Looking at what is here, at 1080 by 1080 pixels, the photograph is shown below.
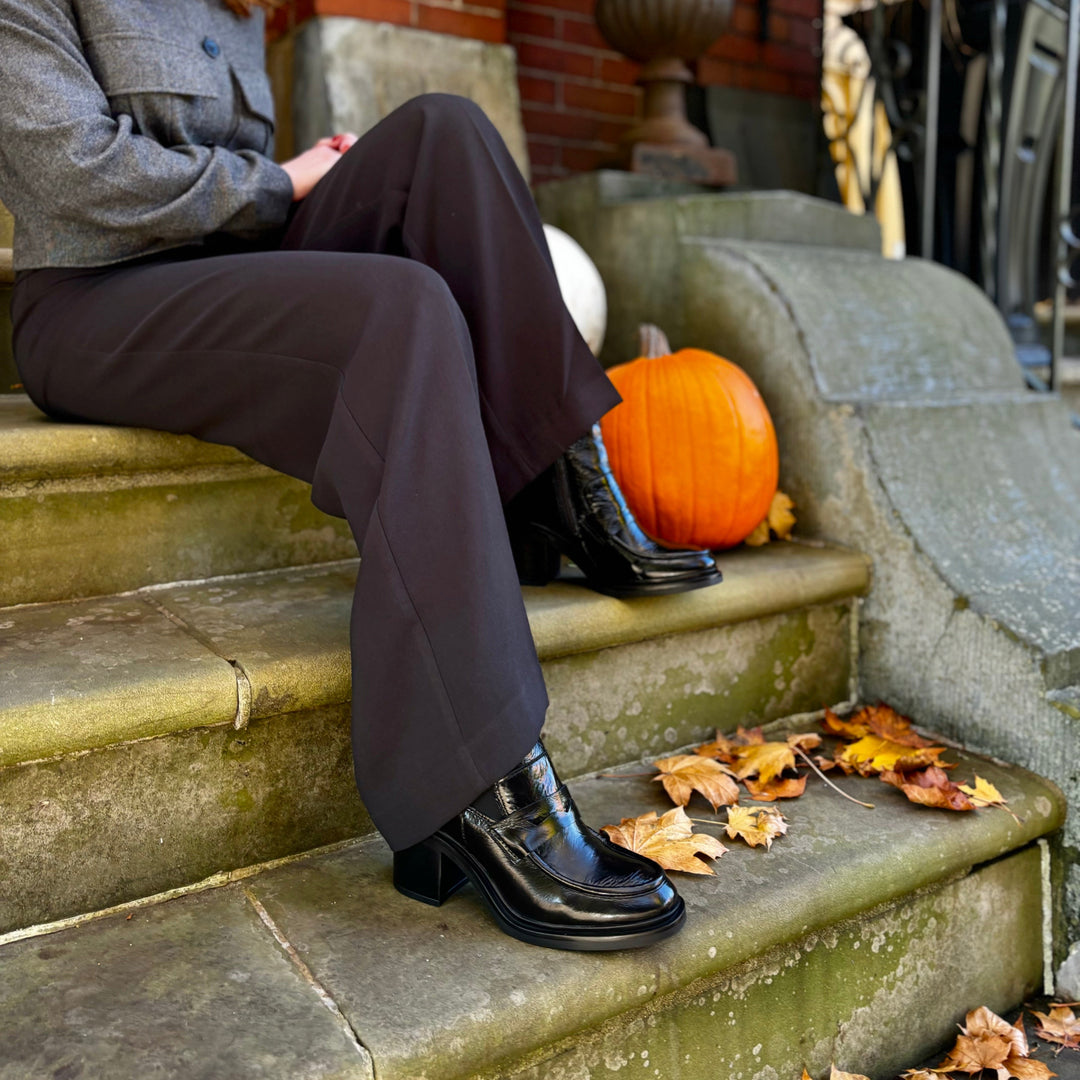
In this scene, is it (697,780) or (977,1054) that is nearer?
(977,1054)

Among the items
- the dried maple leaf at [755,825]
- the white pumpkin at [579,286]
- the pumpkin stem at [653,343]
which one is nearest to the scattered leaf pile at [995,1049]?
the dried maple leaf at [755,825]

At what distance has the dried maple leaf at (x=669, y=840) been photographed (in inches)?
48.7

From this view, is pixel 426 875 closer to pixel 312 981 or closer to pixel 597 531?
pixel 312 981

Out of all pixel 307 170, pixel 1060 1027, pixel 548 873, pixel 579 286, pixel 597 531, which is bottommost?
pixel 1060 1027

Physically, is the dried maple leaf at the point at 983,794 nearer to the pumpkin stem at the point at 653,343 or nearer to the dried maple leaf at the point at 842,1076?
the dried maple leaf at the point at 842,1076

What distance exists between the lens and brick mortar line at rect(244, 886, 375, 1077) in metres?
0.93

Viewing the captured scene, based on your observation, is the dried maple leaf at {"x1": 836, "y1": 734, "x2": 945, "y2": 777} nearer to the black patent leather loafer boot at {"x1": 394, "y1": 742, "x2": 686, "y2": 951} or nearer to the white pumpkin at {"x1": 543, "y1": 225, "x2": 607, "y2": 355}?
the black patent leather loafer boot at {"x1": 394, "y1": 742, "x2": 686, "y2": 951}

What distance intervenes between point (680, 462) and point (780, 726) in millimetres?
471

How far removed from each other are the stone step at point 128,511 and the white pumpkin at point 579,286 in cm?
76

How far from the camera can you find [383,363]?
1088 millimetres

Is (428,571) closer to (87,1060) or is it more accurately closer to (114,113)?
(87,1060)

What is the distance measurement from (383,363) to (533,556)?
0.53 m

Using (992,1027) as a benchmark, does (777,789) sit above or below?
above

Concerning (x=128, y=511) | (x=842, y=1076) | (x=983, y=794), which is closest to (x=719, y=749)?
(x=983, y=794)
